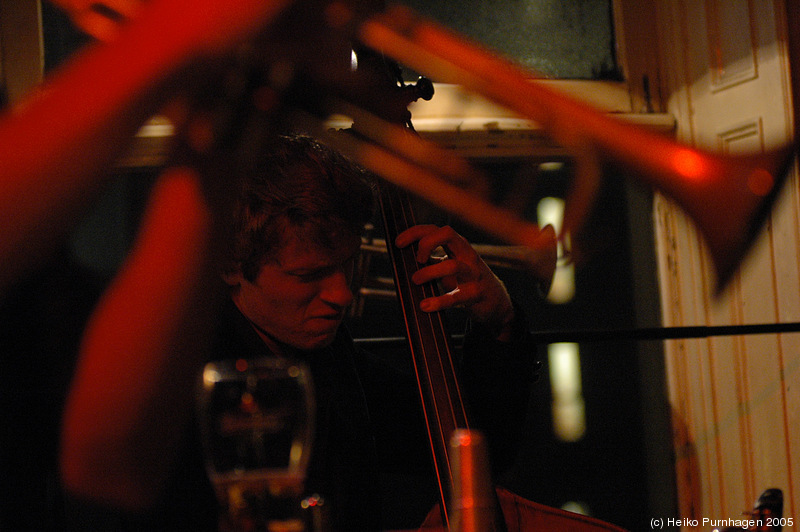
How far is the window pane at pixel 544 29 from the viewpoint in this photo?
2.04 m

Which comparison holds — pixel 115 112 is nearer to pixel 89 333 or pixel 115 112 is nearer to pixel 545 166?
pixel 89 333

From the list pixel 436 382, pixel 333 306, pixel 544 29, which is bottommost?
pixel 436 382

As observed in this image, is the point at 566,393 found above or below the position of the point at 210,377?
below

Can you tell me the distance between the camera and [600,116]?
540 millimetres

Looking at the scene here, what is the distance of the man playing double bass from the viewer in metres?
0.93

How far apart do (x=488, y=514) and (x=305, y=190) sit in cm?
64

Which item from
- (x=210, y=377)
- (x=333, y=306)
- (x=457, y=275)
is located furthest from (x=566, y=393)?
(x=210, y=377)

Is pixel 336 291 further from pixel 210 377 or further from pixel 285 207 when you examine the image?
pixel 210 377

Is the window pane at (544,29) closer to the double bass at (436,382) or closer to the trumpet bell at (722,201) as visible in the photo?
the double bass at (436,382)

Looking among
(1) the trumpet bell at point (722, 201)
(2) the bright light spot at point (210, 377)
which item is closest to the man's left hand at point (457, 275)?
(2) the bright light spot at point (210, 377)

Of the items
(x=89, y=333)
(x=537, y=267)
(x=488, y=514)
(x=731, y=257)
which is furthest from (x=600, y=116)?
(x=537, y=267)

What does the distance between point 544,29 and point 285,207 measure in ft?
4.89

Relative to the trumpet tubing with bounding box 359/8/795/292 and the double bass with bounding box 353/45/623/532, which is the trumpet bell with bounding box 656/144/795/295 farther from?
the double bass with bounding box 353/45/623/532

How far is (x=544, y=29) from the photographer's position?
206 cm
